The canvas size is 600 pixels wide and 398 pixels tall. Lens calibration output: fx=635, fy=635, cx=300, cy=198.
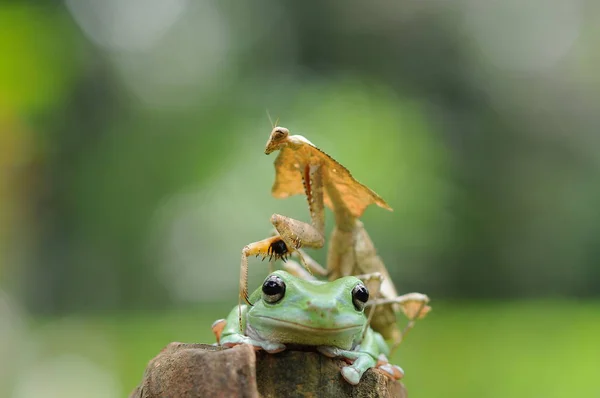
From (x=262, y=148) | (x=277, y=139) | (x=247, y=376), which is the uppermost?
(x=262, y=148)

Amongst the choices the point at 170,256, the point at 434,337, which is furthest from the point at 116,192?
the point at 434,337

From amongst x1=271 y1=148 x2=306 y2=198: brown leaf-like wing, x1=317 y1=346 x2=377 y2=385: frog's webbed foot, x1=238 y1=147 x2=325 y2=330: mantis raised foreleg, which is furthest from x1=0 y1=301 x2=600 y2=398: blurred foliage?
x1=317 y1=346 x2=377 y2=385: frog's webbed foot

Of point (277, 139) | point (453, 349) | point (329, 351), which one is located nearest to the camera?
point (329, 351)

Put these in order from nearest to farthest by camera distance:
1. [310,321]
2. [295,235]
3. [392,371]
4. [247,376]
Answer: [247,376] → [310,321] → [392,371] → [295,235]

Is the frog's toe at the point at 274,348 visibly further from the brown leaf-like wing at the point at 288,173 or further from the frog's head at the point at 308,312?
the brown leaf-like wing at the point at 288,173

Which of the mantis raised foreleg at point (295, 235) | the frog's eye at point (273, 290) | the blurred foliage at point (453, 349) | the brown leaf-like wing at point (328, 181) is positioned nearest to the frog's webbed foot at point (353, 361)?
the frog's eye at point (273, 290)

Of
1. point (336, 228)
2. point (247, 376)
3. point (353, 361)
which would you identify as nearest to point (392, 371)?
point (353, 361)

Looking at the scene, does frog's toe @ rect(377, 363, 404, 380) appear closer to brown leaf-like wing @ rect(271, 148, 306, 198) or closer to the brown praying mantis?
the brown praying mantis

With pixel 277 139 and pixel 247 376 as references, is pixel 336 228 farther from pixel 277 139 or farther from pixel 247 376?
pixel 247 376
